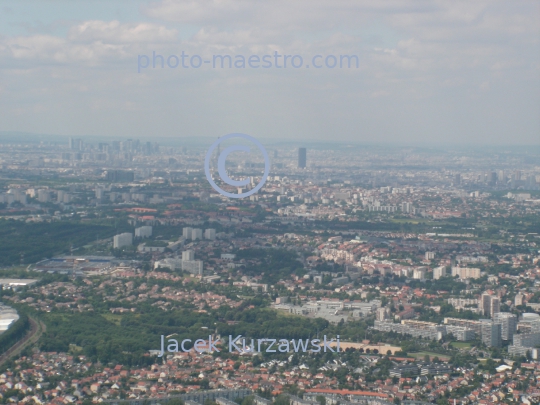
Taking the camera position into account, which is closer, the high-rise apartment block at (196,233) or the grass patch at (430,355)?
the grass patch at (430,355)

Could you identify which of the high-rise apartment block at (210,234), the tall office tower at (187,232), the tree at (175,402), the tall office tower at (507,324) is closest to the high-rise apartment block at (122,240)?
the tall office tower at (187,232)

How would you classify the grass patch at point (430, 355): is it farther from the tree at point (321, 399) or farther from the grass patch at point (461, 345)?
the tree at point (321, 399)

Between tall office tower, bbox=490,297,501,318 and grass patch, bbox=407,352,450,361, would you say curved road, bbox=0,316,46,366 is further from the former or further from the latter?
tall office tower, bbox=490,297,501,318

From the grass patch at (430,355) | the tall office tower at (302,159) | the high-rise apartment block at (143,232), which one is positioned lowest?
the grass patch at (430,355)

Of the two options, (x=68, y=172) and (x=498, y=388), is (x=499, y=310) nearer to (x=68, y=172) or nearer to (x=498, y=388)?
(x=498, y=388)

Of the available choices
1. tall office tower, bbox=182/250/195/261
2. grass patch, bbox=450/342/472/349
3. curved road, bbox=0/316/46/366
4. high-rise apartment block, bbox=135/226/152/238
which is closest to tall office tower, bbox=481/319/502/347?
grass patch, bbox=450/342/472/349

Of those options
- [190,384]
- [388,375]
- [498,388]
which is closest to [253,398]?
[190,384]

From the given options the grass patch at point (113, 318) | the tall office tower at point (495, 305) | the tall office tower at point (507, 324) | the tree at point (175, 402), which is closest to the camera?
the tree at point (175, 402)
